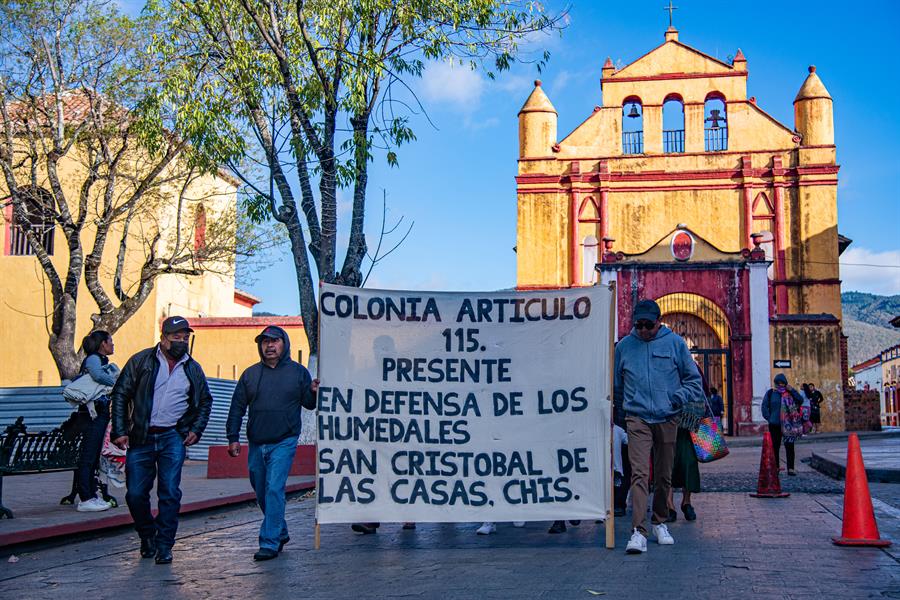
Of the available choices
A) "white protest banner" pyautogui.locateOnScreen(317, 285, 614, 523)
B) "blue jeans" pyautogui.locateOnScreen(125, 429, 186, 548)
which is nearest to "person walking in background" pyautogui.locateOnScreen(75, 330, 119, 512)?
"blue jeans" pyautogui.locateOnScreen(125, 429, 186, 548)

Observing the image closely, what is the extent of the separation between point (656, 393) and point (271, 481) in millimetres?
2923

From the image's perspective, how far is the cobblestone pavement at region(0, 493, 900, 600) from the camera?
5.92m

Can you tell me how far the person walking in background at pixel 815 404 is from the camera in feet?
89.6

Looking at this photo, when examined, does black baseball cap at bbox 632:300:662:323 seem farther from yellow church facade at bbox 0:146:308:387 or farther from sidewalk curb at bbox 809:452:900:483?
yellow church facade at bbox 0:146:308:387

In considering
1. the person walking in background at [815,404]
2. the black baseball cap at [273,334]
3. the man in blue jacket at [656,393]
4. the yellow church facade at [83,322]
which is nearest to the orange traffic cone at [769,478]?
the man in blue jacket at [656,393]

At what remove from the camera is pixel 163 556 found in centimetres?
730

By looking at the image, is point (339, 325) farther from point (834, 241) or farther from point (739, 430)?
point (834, 241)

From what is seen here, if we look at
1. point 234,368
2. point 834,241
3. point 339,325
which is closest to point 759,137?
point 834,241

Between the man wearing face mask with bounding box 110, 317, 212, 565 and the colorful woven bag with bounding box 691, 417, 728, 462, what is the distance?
4770 mm

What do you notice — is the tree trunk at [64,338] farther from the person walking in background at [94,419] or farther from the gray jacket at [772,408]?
the gray jacket at [772,408]

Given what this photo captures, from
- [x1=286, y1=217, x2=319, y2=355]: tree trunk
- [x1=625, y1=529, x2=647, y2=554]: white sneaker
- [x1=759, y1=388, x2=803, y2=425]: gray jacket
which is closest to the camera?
[x1=625, y1=529, x2=647, y2=554]: white sneaker

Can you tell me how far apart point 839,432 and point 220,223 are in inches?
740

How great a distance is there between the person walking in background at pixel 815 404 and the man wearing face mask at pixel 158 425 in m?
21.9

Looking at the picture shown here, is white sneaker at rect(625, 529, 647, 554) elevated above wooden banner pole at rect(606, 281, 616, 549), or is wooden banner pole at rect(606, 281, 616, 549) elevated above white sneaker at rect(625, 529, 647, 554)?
wooden banner pole at rect(606, 281, 616, 549)
